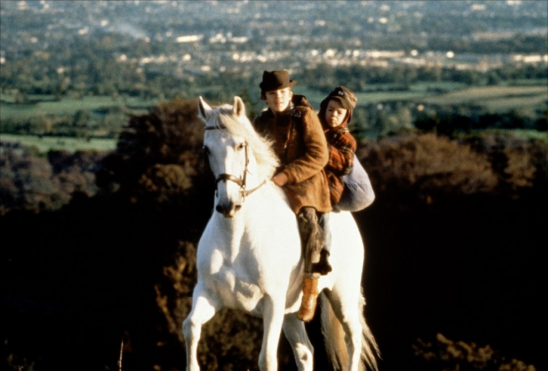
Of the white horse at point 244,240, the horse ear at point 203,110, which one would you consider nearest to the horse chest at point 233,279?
the white horse at point 244,240

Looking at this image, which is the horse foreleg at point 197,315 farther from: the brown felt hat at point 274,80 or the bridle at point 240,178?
the brown felt hat at point 274,80

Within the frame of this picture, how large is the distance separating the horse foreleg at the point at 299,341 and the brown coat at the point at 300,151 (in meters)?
1.46

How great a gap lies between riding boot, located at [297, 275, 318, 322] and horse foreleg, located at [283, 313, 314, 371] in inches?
38.7

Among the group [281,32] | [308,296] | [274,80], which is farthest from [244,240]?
[281,32]

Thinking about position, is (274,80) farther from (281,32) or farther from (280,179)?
(281,32)

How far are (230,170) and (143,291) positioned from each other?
25.8 m

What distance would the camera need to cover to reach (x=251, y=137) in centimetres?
854

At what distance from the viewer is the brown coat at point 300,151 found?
29.8ft

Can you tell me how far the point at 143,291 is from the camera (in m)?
33.6

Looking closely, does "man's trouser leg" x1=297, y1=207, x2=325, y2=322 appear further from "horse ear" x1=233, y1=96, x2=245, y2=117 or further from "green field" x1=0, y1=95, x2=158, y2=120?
"green field" x1=0, y1=95, x2=158, y2=120

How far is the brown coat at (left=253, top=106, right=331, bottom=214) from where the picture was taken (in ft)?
29.8

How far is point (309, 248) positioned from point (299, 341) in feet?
5.00

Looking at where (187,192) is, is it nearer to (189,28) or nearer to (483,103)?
(483,103)

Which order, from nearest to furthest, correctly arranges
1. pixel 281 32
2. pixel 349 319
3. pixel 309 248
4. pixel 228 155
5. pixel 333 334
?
1. pixel 228 155
2. pixel 309 248
3. pixel 349 319
4. pixel 333 334
5. pixel 281 32
